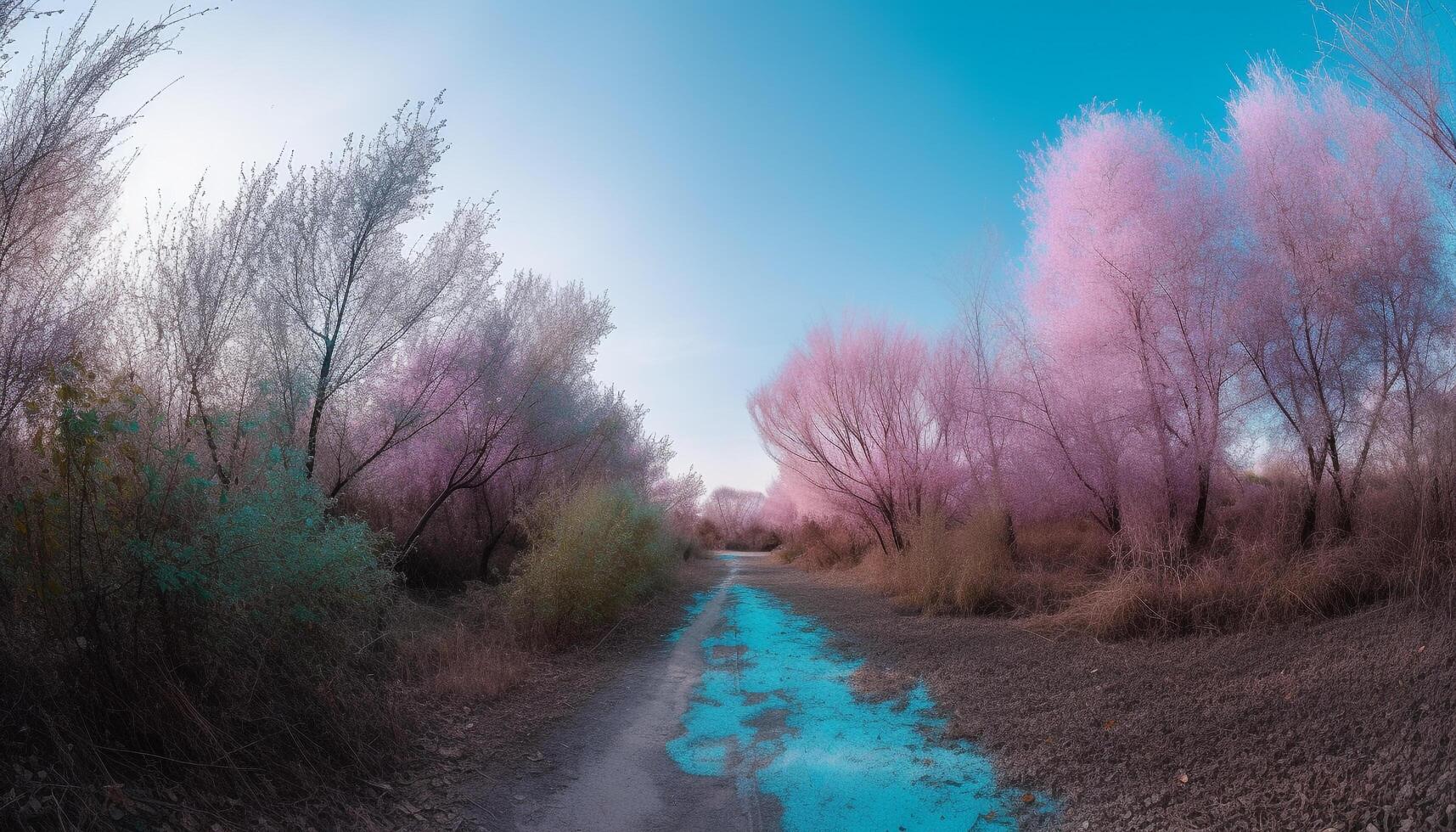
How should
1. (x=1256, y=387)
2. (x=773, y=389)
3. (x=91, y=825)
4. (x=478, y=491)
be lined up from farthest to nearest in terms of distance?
(x=773, y=389), (x=478, y=491), (x=1256, y=387), (x=91, y=825)

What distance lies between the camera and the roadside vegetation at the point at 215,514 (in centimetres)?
295

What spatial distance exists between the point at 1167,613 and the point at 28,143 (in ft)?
29.3

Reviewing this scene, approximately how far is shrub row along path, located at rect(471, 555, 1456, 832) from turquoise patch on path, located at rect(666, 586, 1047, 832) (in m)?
0.02

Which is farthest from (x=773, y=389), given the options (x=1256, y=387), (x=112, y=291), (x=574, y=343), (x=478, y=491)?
(x=112, y=291)

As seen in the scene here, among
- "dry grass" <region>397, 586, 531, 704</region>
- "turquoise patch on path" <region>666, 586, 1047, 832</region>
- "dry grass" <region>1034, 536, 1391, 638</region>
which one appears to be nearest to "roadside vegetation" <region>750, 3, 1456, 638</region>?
"dry grass" <region>1034, 536, 1391, 638</region>

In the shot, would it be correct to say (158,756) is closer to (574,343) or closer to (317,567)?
(317,567)

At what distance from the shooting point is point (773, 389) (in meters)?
17.1

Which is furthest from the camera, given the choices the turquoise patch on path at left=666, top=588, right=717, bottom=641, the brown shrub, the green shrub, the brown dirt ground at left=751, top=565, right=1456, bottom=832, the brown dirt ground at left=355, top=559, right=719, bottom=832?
the brown shrub

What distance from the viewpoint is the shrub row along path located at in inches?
121

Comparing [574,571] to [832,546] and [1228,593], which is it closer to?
[1228,593]

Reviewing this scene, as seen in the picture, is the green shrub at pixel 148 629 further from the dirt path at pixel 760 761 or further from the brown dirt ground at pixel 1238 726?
the brown dirt ground at pixel 1238 726

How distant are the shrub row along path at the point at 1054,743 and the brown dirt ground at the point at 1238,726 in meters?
0.01

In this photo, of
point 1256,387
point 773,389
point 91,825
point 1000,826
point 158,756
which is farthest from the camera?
point 773,389

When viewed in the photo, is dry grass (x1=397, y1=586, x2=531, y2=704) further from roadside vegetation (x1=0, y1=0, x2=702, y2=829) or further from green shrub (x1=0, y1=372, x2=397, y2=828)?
green shrub (x1=0, y1=372, x2=397, y2=828)
